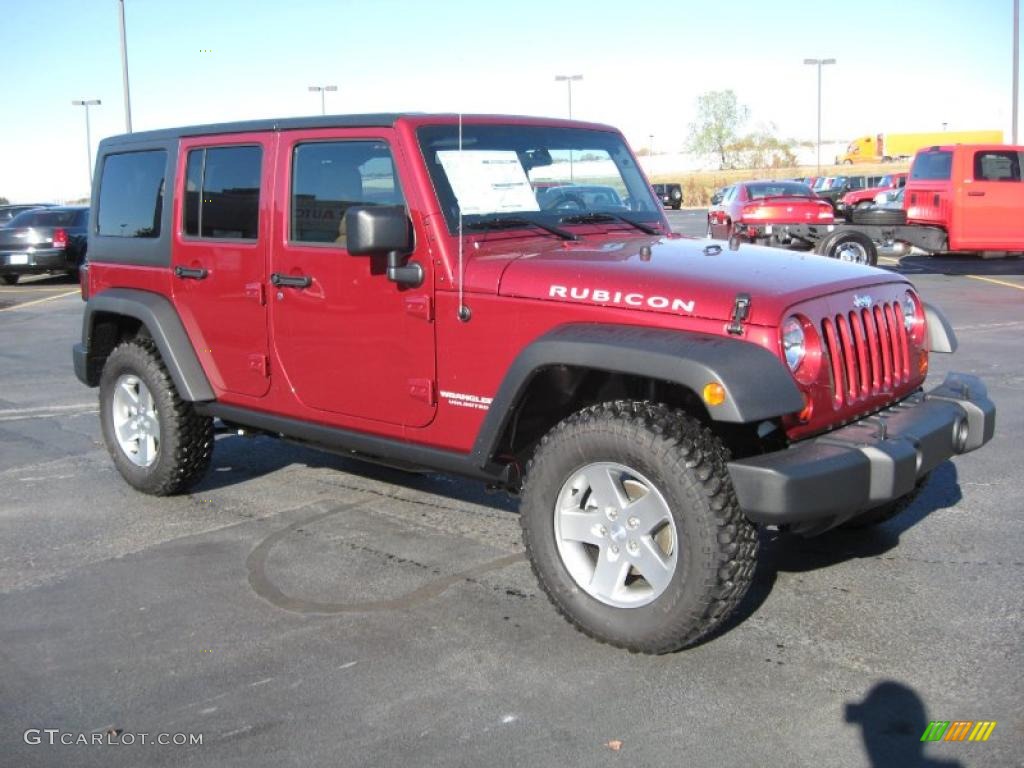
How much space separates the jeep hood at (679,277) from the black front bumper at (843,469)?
486mm

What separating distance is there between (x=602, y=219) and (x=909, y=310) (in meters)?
1.40

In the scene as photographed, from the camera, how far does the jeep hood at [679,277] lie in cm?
371

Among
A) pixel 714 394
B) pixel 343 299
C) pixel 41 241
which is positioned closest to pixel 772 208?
pixel 41 241

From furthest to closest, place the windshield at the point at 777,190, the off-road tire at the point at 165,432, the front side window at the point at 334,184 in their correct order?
the windshield at the point at 777,190 → the off-road tire at the point at 165,432 → the front side window at the point at 334,184

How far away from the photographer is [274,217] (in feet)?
16.5

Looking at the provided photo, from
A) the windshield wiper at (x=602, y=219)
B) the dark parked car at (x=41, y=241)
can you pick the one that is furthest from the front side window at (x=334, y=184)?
the dark parked car at (x=41, y=241)

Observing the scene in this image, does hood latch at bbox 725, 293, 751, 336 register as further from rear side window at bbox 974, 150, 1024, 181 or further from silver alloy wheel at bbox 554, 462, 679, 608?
rear side window at bbox 974, 150, 1024, 181

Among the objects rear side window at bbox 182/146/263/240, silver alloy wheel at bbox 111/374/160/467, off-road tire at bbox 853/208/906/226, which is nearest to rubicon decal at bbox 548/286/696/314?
rear side window at bbox 182/146/263/240

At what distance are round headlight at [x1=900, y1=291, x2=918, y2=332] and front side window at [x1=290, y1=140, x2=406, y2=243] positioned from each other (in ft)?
6.98

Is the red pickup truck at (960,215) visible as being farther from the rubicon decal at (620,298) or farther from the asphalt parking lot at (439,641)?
the rubicon decal at (620,298)

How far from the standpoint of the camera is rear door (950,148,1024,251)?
16656 millimetres

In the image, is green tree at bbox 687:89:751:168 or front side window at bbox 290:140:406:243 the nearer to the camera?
front side window at bbox 290:140:406:243

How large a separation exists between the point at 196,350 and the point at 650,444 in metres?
2.88

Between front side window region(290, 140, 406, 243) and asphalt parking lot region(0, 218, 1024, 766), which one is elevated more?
front side window region(290, 140, 406, 243)
